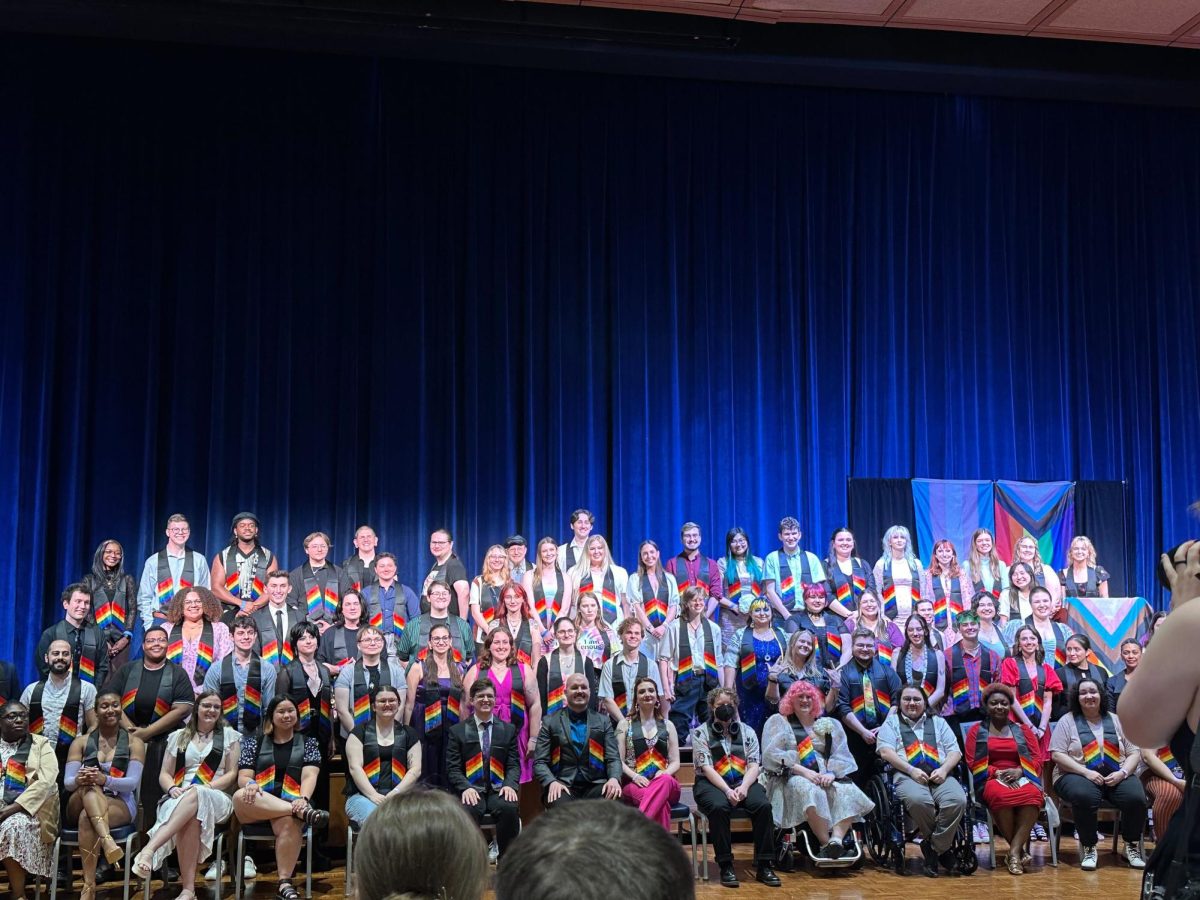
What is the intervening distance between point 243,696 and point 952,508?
23.6 feet

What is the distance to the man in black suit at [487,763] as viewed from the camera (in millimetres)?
7371

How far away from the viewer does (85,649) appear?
8133 mm

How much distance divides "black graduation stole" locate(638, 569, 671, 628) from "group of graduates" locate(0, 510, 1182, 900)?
0.07 feet

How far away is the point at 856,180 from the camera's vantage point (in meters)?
12.8

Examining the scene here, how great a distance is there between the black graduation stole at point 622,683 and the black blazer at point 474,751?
0.83 meters

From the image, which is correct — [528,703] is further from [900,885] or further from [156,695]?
[900,885]

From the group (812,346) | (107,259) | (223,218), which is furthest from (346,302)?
(812,346)

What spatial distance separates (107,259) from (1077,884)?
927 centimetres

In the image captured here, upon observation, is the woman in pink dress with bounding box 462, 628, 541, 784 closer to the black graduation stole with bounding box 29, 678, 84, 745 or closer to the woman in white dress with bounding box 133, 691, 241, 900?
the woman in white dress with bounding box 133, 691, 241, 900

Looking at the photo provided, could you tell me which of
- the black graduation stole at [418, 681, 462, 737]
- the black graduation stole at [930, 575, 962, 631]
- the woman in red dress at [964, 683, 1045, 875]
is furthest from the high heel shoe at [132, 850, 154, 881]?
the black graduation stole at [930, 575, 962, 631]

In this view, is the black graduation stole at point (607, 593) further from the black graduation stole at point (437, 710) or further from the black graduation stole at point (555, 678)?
the black graduation stole at point (437, 710)

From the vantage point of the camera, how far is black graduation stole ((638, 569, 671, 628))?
941cm

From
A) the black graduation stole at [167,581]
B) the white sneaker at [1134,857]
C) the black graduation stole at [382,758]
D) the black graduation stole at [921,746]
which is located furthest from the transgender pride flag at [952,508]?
the black graduation stole at [167,581]

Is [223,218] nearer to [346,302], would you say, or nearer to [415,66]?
[346,302]
